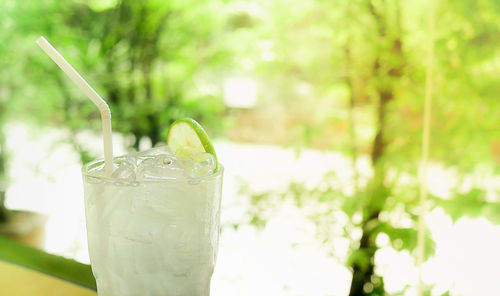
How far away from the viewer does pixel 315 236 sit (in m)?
1.65

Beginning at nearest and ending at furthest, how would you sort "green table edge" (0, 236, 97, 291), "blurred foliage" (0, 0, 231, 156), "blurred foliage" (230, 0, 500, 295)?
"green table edge" (0, 236, 97, 291) → "blurred foliage" (230, 0, 500, 295) → "blurred foliage" (0, 0, 231, 156)

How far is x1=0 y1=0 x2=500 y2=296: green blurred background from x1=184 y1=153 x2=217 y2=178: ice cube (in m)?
1.04

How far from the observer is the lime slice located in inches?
23.5

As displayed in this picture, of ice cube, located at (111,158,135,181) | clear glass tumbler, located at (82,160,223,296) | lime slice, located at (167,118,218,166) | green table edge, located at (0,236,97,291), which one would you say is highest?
lime slice, located at (167,118,218,166)

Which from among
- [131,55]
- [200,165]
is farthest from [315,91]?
[200,165]

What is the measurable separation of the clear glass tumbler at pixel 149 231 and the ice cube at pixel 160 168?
0.9 inches

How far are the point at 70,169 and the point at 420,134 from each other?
1.62 meters

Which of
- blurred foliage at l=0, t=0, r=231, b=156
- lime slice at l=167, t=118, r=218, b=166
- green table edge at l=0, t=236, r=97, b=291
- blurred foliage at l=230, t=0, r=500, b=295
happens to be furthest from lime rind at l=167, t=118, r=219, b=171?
blurred foliage at l=0, t=0, r=231, b=156

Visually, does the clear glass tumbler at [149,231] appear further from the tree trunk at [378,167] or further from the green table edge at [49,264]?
the tree trunk at [378,167]

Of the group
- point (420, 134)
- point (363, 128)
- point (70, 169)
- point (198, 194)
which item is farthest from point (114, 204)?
point (70, 169)

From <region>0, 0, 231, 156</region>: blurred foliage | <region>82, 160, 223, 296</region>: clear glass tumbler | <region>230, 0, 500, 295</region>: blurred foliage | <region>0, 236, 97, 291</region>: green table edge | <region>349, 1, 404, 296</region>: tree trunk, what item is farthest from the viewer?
<region>0, 0, 231, 156</region>: blurred foliage

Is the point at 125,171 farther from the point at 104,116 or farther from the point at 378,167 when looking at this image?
the point at 378,167

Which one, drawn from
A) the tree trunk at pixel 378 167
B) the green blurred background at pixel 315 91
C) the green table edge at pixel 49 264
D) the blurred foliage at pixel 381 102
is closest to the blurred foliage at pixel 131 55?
the green blurred background at pixel 315 91

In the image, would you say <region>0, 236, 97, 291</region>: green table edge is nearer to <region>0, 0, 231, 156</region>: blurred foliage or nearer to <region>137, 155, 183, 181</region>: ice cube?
<region>137, 155, 183, 181</region>: ice cube
